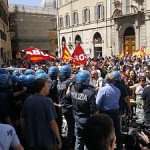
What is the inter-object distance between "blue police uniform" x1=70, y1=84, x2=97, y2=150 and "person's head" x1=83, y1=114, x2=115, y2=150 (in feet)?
9.25

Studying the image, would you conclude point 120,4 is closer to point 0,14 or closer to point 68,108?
point 0,14

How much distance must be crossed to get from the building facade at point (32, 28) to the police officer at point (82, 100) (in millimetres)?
46753

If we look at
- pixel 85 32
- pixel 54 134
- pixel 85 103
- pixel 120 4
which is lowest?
pixel 54 134

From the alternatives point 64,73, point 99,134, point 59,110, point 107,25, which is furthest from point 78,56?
point 107,25

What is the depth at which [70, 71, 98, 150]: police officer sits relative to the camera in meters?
5.05

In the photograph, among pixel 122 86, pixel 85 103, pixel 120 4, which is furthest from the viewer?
pixel 120 4

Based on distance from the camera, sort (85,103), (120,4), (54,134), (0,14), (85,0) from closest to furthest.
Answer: (54,134) → (85,103) → (120,4) → (0,14) → (85,0)

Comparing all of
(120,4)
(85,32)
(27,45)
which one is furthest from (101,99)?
(27,45)

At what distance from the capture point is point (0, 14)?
3397cm

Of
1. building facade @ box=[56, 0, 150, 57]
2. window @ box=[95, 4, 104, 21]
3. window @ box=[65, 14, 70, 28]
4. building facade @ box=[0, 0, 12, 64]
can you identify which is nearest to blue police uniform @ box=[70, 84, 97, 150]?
building facade @ box=[56, 0, 150, 57]

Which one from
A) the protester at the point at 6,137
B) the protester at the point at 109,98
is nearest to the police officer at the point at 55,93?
the protester at the point at 109,98

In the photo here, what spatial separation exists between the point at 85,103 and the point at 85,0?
34.3 metres

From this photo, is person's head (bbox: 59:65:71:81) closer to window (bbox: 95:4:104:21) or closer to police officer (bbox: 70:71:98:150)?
police officer (bbox: 70:71:98:150)

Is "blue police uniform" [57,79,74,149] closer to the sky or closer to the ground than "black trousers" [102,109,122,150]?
closer to the sky
